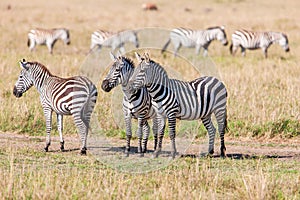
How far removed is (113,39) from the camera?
2573 centimetres

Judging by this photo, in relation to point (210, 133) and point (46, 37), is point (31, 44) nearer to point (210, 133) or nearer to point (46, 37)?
point (46, 37)

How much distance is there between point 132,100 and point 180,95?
2.40 ft

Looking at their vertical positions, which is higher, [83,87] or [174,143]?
[83,87]

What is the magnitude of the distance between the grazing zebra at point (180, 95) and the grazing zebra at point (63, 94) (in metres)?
1.06

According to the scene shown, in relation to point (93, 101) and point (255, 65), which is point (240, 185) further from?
point (255, 65)

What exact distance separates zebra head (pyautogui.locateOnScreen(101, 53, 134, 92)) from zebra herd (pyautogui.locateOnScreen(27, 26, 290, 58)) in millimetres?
15039

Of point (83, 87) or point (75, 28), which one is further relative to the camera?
point (75, 28)

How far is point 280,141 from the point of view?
11523 millimetres

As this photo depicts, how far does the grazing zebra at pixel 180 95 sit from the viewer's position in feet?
30.5

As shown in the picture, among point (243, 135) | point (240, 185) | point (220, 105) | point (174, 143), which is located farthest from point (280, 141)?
point (240, 185)

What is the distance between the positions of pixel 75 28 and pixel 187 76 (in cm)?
1521

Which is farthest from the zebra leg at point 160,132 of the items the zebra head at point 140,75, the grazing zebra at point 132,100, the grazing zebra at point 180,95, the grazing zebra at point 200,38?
the grazing zebra at point 200,38

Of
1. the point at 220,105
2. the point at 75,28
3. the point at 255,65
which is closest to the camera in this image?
the point at 220,105

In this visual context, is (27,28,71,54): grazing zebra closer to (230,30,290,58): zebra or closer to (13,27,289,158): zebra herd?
(230,30,290,58): zebra
